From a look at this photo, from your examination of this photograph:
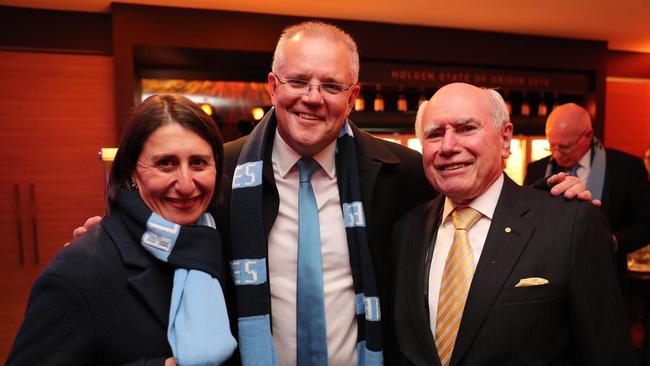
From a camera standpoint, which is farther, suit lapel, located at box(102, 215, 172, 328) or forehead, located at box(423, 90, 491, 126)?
forehead, located at box(423, 90, 491, 126)

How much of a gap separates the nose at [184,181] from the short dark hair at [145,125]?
106 millimetres

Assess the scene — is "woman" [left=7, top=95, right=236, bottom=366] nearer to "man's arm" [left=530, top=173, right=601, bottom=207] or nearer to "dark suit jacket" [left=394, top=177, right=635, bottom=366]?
"dark suit jacket" [left=394, top=177, right=635, bottom=366]

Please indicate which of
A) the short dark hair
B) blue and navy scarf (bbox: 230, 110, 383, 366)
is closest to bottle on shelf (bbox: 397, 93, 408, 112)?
blue and navy scarf (bbox: 230, 110, 383, 366)

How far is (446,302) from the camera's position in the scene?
4.45 ft

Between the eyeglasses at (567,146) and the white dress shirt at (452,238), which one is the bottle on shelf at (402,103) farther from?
the white dress shirt at (452,238)

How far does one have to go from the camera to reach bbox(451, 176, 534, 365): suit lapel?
4.20ft

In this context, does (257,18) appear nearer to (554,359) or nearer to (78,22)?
(78,22)

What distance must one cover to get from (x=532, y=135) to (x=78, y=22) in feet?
16.4

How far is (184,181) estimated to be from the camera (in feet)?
3.86

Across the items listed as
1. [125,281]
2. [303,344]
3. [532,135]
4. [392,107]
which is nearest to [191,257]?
[125,281]

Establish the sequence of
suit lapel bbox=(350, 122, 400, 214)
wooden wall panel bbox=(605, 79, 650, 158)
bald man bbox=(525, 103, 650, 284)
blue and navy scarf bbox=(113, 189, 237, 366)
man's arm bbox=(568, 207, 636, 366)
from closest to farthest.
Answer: blue and navy scarf bbox=(113, 189, 237, 366), man's arm bbox=(568, 207, 636, 366), suit lapel bbox=(350, 122, 400, 214), bald man bbox=(525, 103, 650, 284), wooden wall panel bbox=(605, 79, 650, 158)

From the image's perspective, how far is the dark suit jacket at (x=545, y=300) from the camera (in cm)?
126

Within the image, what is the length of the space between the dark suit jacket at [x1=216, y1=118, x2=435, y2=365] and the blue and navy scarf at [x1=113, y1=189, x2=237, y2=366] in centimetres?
45

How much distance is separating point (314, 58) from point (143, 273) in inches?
32.7
